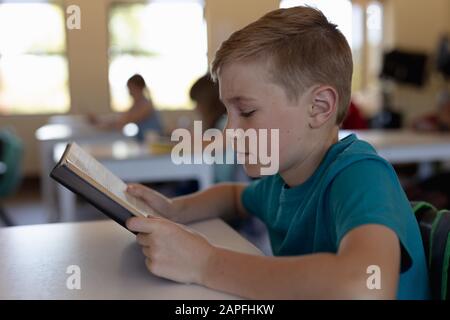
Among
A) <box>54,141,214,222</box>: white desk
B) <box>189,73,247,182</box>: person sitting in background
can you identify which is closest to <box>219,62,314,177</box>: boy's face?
<box>189,73,247,182</box>: person sitting in background

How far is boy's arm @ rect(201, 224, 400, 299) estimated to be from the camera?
1.93ft

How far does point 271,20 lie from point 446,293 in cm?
42

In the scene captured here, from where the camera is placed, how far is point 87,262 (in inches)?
31.9

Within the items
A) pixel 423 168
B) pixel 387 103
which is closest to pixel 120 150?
pixel 423 168

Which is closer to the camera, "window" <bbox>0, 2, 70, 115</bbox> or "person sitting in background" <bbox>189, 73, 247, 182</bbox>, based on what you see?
"person sitting in background" <bbox>189, 73, 247, 182</bbox>

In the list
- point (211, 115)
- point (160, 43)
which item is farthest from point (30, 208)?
point (211, 115)

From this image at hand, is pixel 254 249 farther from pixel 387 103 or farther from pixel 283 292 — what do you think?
pixel 387 103

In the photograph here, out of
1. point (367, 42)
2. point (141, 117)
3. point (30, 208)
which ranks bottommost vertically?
point (30, 208)

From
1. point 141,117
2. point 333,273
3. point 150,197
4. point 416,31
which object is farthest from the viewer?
point 416,31

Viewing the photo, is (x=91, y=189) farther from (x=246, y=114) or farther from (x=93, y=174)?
(x=246, y=114)

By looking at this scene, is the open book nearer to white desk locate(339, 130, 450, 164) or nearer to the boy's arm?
the boy's arm

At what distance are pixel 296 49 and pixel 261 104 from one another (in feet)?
0.27

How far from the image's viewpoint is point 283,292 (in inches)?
24.3

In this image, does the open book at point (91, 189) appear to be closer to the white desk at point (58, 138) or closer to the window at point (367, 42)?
the white desk at point (58, 138)
